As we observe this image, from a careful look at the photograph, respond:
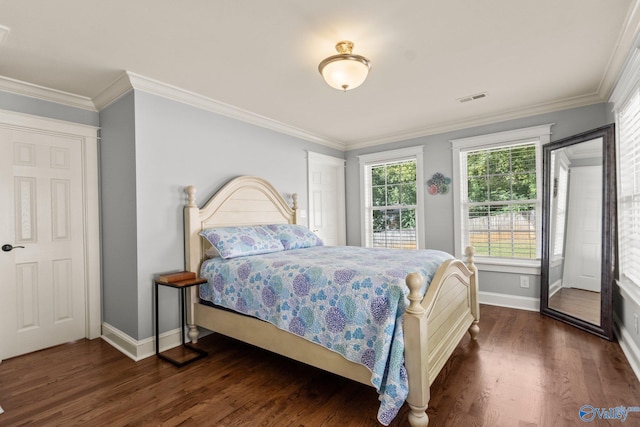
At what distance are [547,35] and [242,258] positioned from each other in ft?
9.46

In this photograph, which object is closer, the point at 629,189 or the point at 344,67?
the point at 344,67

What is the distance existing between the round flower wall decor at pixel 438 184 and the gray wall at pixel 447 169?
0.06 meters

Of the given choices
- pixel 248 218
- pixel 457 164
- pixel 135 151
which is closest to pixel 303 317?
pixel 248 218

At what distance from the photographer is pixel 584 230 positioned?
10.2 ft

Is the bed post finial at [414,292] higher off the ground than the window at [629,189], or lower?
lower

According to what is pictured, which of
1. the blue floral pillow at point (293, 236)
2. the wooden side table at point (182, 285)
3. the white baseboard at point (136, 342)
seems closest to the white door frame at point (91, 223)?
the white baseboard at point (136, 342)

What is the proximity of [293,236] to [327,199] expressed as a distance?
5.37ft

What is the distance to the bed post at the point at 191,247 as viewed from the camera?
2.94 meters

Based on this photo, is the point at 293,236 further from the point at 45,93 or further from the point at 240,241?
the point at 45,93

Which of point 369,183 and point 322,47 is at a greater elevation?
point 322,47

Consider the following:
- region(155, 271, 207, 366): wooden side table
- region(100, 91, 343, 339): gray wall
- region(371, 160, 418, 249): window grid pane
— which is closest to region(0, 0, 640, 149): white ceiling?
region(100, 91, 343, 339): gray wall

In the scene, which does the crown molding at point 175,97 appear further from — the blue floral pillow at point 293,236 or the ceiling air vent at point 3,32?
the blue floral pillow at point 293,236

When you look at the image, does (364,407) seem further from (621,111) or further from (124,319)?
(621,111)

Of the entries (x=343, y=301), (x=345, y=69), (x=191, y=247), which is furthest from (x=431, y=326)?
(x=191, y=247)
